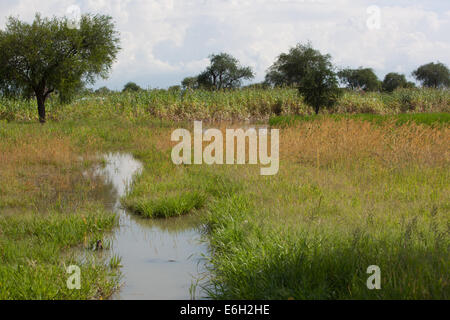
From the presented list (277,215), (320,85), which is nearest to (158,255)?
(277,215)

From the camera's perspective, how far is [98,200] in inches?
313

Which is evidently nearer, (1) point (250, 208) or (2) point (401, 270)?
(2) point (401, 270)

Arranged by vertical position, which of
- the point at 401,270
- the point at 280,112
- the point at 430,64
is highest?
the point at 430,64

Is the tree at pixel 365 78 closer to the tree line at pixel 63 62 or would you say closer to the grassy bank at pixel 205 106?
the grassy bank at pixel 205 106

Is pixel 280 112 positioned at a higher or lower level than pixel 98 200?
higher

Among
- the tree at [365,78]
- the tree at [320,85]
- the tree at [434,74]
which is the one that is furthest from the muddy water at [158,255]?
the tree at [434,74]

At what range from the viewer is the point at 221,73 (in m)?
67.1

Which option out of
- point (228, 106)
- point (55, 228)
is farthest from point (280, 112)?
point (55, 228)

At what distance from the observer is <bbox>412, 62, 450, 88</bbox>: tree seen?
73219mm

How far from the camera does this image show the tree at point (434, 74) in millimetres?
73219

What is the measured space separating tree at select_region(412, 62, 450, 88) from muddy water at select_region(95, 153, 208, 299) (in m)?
77.0

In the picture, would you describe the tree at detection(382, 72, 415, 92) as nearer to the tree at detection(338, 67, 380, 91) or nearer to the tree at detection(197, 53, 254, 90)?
the tree at detection(338, 67, 380, 91)
